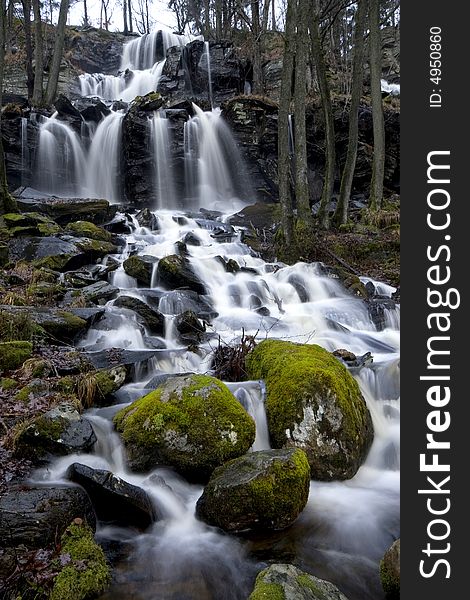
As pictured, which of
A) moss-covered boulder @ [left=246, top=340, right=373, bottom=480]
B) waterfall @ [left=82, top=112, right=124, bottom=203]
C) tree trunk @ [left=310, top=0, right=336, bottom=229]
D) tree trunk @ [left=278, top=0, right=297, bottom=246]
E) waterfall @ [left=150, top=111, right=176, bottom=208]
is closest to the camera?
moss-covered boulder @ [left=246, top=340, right=373, bottom=480]

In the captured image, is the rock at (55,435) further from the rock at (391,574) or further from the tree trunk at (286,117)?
the tree trunk at (286,117)

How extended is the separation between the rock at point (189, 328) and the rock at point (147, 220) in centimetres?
757

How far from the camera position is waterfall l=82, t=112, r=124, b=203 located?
67.2 feet

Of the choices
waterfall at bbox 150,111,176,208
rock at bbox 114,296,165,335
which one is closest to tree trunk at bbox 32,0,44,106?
waterfall at bbox 150,111,176,208

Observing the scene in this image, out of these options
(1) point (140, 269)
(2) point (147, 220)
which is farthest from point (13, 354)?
(2) point (147, 220)

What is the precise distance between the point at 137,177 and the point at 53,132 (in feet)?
14.2

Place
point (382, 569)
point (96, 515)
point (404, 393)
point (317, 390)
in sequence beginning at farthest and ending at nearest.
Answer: point (317, 390) → point (96, 515) → point (382, 569) → point (404, 393)

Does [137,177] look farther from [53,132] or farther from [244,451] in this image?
[244,451]

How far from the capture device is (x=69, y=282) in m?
9.56

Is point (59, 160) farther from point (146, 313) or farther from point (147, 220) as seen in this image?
point (146, 313)

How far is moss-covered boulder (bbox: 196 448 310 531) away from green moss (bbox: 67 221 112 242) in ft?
33.6

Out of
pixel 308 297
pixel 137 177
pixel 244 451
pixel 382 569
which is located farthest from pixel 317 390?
pixel 137 177

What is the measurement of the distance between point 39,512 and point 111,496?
1.98 ft

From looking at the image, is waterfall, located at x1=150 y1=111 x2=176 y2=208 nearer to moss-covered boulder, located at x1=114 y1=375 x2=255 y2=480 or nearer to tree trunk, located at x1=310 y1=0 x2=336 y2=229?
tree trunk, located at x1=310 y1=0 x2=336 y2=229
